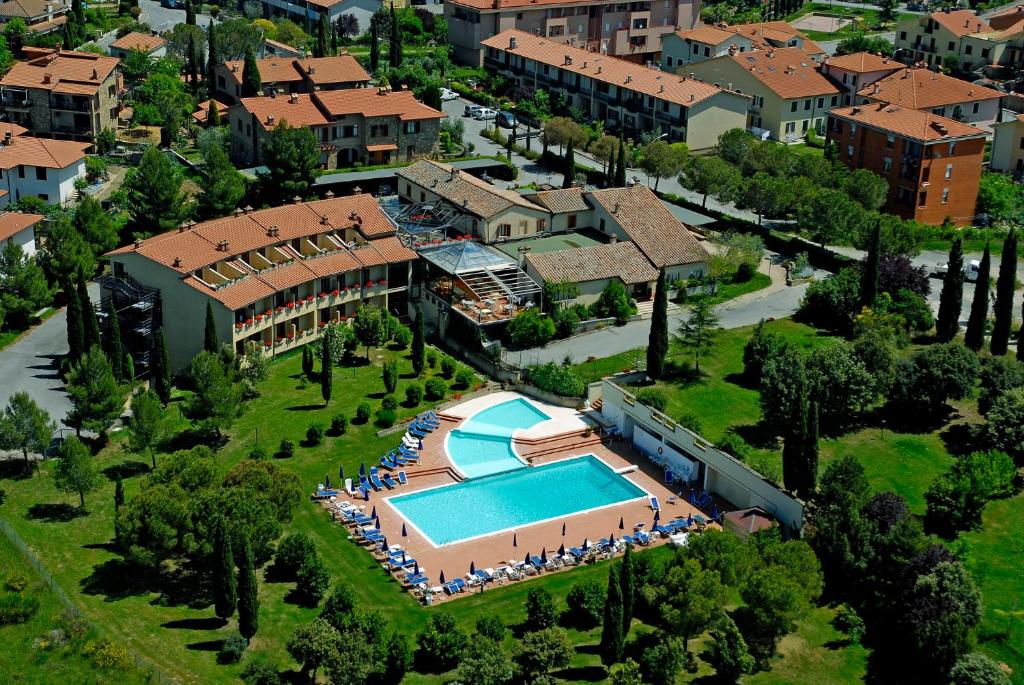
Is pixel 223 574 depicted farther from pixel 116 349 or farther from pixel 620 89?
pixel 620 89

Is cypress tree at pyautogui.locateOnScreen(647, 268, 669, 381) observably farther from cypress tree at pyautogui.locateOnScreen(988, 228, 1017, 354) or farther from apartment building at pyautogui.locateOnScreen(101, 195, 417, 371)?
cypress tree at pyautogui.locateOnScreen(988, 228, 1017, 354)

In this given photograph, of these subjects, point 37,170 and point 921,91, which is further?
point 921,91

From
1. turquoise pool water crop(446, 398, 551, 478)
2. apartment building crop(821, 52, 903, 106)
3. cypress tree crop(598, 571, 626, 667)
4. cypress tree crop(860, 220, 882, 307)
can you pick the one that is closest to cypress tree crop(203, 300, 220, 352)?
turquoise pool water crop(446, 398, 551, 478)

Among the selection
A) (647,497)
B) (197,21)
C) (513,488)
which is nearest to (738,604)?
(647,497)

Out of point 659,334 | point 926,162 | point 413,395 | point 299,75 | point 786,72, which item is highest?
point 786,72

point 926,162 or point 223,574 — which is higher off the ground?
point 926,162

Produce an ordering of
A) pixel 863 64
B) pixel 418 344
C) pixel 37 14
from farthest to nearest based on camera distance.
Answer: pixel 37 14, pixel 863 64, pixel 418 344

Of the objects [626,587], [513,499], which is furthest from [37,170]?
[626,587]
